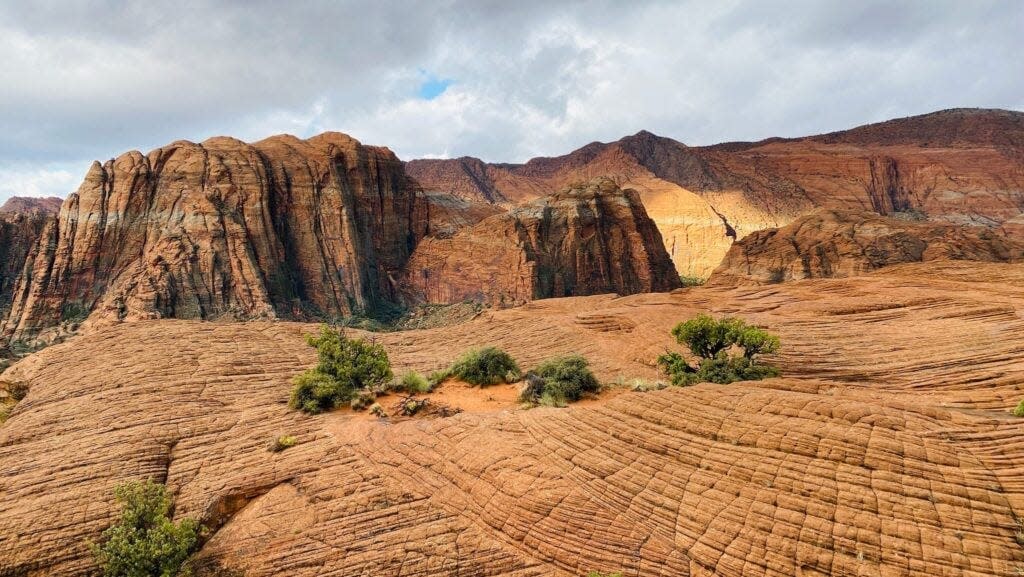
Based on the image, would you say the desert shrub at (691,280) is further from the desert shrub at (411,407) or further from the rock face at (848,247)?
the desert shrub at (411,407)

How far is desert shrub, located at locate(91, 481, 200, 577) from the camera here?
33.5 ft

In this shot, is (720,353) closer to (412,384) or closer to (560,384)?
(560,384)

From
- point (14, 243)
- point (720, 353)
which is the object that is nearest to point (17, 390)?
point (720, 353)

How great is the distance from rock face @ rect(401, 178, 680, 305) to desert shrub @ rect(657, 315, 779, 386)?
41.5 m

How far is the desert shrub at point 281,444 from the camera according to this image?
43.1ft

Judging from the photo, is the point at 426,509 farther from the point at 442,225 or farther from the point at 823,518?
the point at 442,225

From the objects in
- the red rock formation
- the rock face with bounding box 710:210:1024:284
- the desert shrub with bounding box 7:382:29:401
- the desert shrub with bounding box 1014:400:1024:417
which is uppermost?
the red rock formation

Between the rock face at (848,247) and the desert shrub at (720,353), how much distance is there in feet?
124

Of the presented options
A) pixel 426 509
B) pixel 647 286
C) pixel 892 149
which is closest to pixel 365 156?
pixel 647 286

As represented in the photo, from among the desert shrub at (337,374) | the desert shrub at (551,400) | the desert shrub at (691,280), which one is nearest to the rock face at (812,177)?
the desert shrub at (691,280)

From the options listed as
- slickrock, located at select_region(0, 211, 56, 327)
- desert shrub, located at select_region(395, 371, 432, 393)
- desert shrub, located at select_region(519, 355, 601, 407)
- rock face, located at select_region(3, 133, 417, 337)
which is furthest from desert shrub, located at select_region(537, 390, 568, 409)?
slickrock, located at select_region(0, 211, 56, 327)

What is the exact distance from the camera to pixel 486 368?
64.2ft

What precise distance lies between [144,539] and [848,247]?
5864 centimetres

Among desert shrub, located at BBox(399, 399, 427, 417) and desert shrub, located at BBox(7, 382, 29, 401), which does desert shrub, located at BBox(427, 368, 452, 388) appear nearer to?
desert shrub, located at BBox(399, 399, 427, 417)
